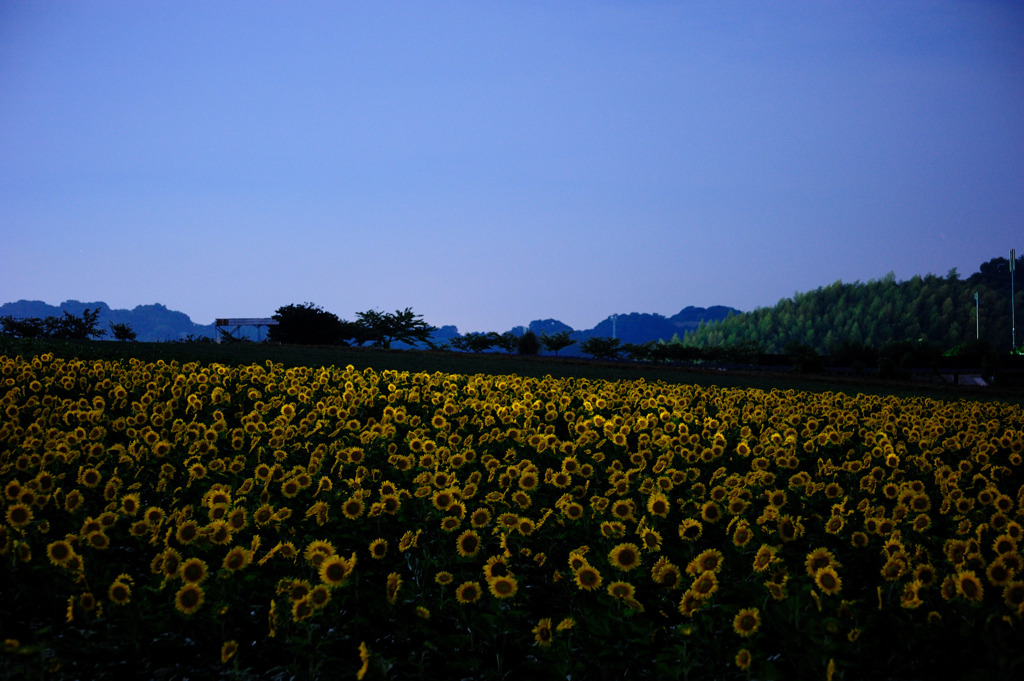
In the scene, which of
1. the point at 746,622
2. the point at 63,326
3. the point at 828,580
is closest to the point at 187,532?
the point at 746,622

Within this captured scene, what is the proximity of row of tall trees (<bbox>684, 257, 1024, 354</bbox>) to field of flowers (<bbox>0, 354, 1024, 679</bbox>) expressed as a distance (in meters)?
156

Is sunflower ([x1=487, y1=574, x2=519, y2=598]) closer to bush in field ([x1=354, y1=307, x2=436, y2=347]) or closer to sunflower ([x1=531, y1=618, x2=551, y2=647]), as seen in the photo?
sunflower ([x1=531, y1=618, x2=551, y2=647])

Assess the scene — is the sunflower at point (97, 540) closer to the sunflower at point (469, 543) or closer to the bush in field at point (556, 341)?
the sunflower at point (469, 543)

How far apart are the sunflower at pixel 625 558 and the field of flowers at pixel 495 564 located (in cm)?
3

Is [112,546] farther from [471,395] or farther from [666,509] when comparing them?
[471,395]

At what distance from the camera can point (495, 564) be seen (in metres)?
4.27

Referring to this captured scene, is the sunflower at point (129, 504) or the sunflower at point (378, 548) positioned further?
the sunflower at point (129, 504)

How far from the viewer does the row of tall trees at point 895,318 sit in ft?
548

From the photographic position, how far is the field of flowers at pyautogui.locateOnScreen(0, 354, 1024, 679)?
401 centimetres

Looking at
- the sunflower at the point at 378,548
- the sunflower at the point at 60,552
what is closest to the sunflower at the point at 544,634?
the sunflower at the point at 378,548

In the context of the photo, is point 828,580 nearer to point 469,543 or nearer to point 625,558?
point 625,558

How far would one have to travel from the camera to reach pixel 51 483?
5562 mm

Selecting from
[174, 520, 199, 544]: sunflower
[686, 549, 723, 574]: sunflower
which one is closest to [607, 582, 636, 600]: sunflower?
[686, 549, 723, 574]: sunflower

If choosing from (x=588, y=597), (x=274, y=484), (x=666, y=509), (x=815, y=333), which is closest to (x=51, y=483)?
(x=274, y=484)
